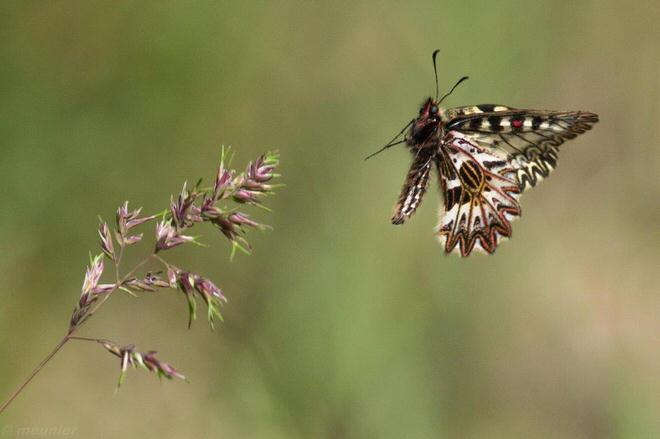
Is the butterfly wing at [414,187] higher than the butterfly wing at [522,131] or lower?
lower

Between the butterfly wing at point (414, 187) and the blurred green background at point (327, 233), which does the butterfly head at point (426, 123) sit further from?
the blurred green background at point (327, 233)

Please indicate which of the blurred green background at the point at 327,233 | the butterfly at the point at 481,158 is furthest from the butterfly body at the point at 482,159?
the blurred green background at the point at 327,233

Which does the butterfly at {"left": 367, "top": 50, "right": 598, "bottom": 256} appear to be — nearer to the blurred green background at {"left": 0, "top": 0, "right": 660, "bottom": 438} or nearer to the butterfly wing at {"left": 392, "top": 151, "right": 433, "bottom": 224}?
the butterfly wing at {"left": 392, "top": 151, "right": 433, "bottom": 224}

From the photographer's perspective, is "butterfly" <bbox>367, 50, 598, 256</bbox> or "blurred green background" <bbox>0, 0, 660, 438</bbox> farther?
"blurred green background" <bbox>0, 0, 660, 438</bbox>

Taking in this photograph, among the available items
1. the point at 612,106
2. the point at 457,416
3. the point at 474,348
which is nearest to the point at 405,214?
the point at 457,416

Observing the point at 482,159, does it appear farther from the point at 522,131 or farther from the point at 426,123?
the point at 426,123

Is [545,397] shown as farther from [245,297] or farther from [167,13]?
[167,13]

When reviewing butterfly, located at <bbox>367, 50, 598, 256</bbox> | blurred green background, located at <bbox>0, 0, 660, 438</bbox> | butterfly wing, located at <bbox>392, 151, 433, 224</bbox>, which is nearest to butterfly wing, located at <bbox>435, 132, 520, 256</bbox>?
butterfly, located at <bbox>367, 50, 598, 256</bbox>
